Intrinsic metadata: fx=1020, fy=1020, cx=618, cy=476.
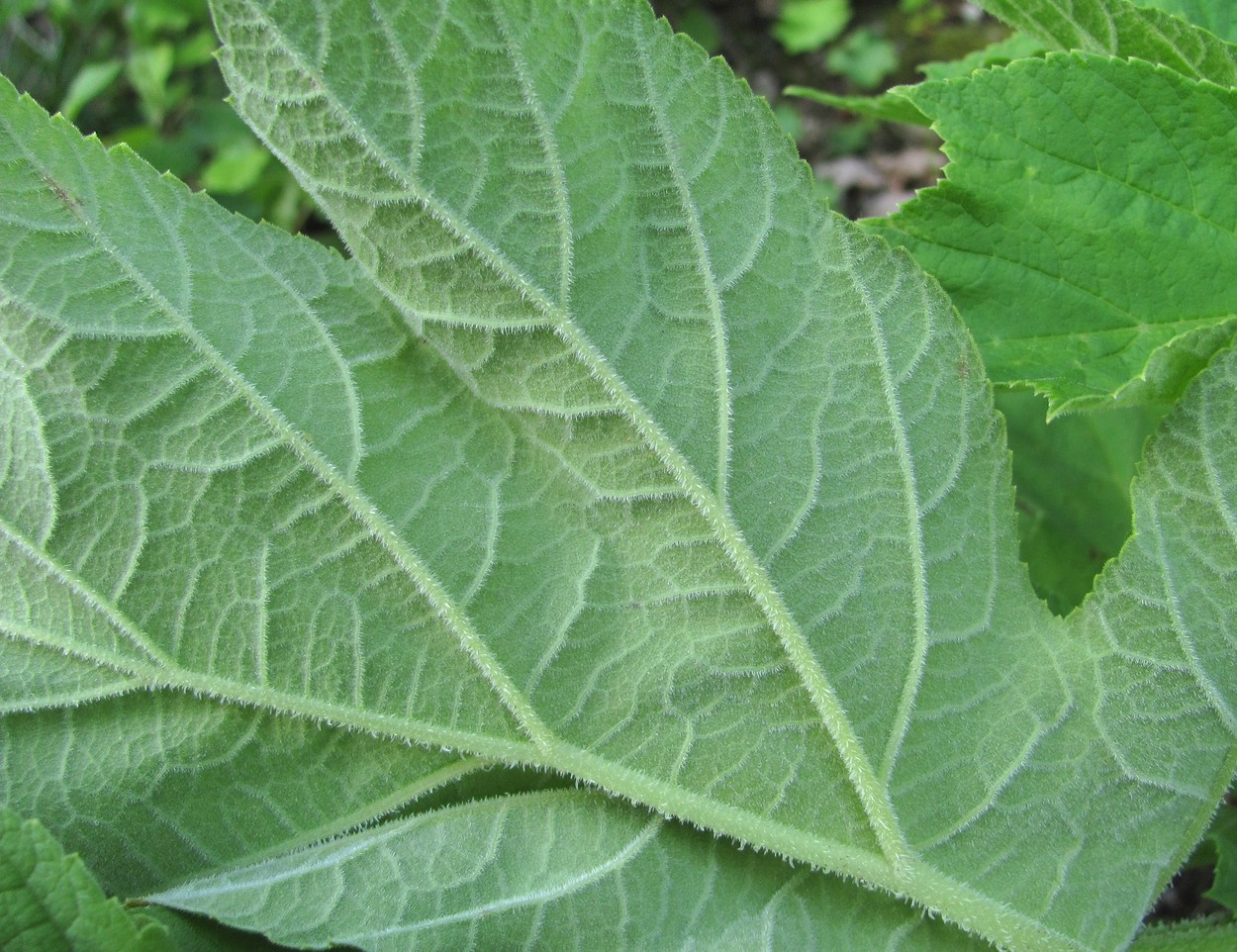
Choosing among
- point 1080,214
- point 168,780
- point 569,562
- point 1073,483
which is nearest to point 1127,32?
point 1080,214

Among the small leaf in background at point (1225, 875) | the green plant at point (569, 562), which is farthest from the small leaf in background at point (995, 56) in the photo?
the small leaf in background at point (1225, 875)

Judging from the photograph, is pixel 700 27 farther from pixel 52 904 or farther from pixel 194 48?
pixel 52 904

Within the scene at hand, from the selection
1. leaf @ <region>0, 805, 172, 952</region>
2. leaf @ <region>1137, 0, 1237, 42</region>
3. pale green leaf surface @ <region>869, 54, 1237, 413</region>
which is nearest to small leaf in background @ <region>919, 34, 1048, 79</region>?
leaf @ <region>1137, 0, 1237, 42</region>

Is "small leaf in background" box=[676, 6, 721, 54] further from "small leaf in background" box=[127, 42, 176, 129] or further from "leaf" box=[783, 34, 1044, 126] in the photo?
"leaf" box=[783, 34, 1044, 126]

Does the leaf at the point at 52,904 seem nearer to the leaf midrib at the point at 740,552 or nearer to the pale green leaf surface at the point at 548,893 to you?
the pale green leaf surface at the point at 548,893

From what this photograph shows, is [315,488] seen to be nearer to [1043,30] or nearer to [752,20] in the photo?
[1043,30]

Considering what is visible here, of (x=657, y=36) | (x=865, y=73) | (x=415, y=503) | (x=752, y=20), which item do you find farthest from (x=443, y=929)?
(x=752, y=20)
